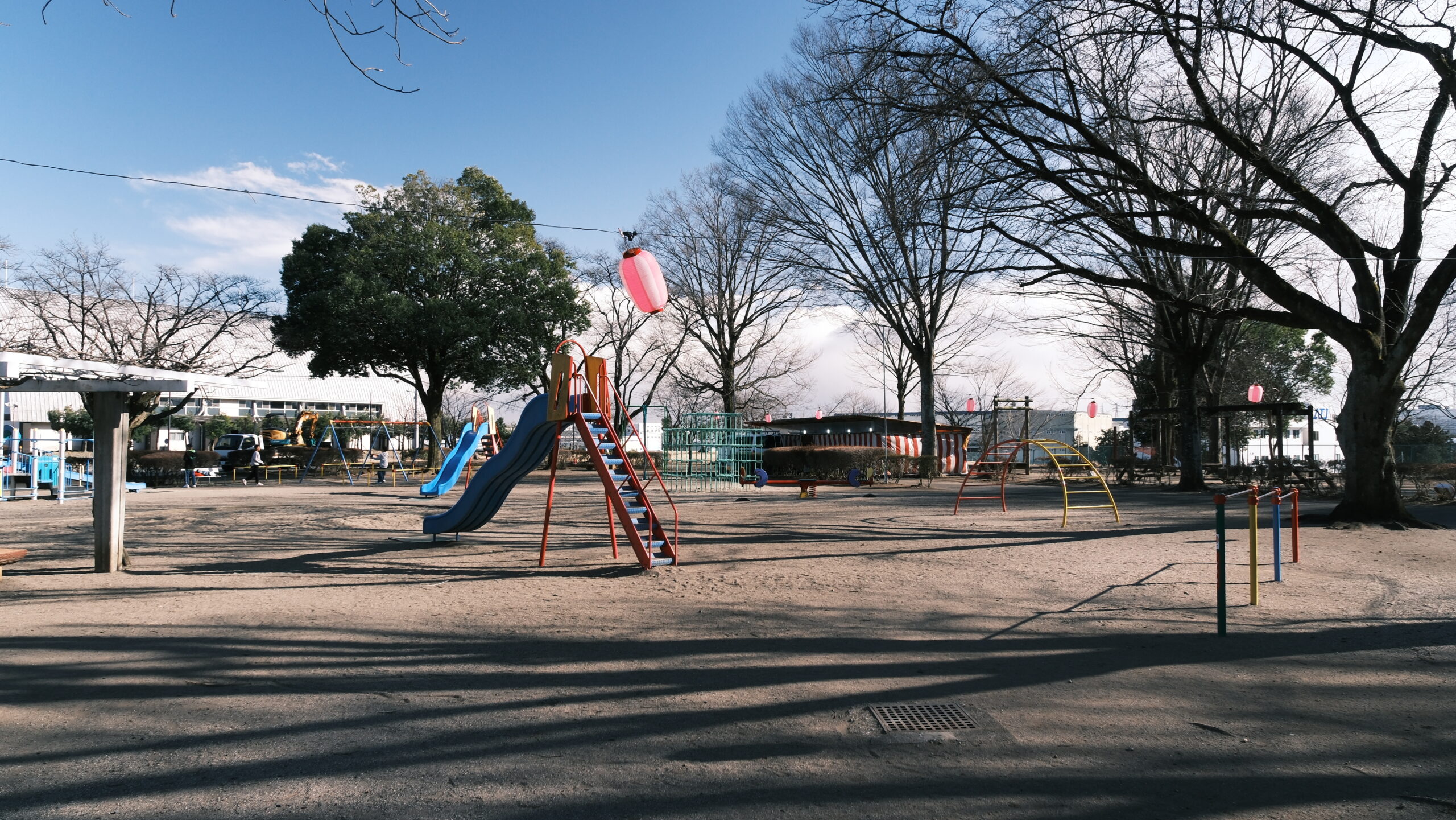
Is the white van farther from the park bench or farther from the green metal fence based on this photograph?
the park bench

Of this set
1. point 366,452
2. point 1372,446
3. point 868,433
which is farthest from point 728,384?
point 1372,446

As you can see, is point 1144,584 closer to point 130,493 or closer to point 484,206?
point 130,493

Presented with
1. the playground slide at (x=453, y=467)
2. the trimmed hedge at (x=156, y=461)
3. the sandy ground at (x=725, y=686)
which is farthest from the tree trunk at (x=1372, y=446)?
the trimmed hedge at (x=156, y=461)

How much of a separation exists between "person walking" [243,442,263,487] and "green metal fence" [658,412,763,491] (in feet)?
39.2

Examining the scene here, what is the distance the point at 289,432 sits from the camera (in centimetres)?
3675

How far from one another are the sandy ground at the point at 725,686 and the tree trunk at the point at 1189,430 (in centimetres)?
987

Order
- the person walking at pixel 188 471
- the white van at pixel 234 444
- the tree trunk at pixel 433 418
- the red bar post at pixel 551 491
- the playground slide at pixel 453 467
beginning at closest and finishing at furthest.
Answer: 1. the red bar post at pixel 551 491
2. the playground slide at pixel 453 467
3. the person walking at pixel 188 471
4. the tree trunk at pixel 433 418
5. the white van at pixel 234 444

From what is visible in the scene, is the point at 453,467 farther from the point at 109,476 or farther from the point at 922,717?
the point at 922,717

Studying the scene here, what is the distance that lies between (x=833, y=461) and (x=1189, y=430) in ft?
30.1

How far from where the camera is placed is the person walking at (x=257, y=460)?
24172 millimetres

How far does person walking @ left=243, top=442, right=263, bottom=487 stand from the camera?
24.2 m

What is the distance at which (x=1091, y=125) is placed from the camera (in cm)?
998

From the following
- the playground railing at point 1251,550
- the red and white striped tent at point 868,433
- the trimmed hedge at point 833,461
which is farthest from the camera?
the red and white striped tent at point 868,433

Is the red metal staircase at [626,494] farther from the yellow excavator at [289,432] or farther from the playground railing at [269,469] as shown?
the yellow excavator at [289,432]
